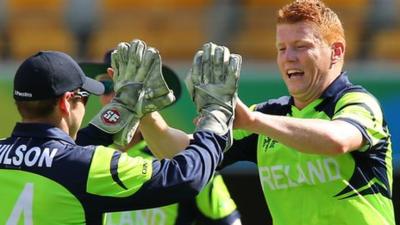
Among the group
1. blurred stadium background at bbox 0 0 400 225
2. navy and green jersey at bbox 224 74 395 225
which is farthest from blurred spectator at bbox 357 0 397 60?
navy and green jersey at bbox 224 74 395 225

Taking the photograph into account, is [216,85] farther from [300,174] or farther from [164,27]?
[164,27]

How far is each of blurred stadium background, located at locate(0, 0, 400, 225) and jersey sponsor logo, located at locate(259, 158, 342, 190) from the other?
316 cm

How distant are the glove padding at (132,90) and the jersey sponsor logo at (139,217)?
4.78 feet

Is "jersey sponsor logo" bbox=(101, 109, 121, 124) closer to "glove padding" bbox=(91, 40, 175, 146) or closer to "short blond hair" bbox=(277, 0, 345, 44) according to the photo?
"glove padding" bbox=(91, 40, 175, 146)

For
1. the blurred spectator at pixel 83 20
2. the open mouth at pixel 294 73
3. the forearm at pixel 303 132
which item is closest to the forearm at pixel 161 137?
the open mouth at pixel 294 73

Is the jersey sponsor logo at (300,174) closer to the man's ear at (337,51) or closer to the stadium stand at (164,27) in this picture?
the man's ear at (337,51)

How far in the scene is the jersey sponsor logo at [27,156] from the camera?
11.4 ft

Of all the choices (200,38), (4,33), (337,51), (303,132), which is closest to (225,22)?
(200,38)

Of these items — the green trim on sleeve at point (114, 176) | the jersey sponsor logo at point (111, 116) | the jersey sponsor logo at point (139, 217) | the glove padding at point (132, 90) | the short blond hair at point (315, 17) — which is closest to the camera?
the green trim on sleeve at point (114, 176)

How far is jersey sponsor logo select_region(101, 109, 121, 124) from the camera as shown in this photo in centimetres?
383

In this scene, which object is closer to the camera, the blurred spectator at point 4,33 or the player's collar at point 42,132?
the player's collar at point 42,132

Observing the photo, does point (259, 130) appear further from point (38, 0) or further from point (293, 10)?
point (38, 0)

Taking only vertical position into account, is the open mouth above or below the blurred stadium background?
above

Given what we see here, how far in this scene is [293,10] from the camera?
13.8 ft
